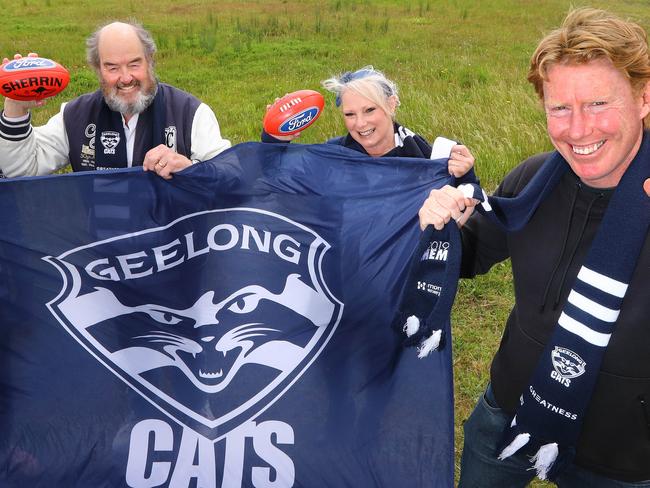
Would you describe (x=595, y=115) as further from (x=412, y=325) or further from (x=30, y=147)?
(x=30, y=147)

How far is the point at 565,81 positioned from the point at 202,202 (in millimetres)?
1813

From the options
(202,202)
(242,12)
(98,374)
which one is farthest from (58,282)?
(242,12)

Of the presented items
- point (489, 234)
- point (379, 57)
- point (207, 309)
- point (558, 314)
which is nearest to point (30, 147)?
point (207, 309)

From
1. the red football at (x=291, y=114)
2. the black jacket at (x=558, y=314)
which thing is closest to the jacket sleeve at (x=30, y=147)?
the red football at (x=291, y=114)

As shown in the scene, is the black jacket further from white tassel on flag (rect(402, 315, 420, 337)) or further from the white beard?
the white beard

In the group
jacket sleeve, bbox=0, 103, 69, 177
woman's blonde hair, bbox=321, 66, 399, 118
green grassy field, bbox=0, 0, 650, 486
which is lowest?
green grassy field, bbox=0, 0, 650, 486

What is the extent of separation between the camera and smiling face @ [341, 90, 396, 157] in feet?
14.3

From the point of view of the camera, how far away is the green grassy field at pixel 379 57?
28.1 ft

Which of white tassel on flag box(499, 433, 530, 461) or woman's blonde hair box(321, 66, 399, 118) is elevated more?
woman's blonde hair box(321, 66, 399, 118)

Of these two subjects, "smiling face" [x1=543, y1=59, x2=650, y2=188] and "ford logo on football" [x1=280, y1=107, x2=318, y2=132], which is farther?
"ford logo on football" [x1=280, y1=107, x2=318, y2=132]

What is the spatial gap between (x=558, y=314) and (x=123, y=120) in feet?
9.18

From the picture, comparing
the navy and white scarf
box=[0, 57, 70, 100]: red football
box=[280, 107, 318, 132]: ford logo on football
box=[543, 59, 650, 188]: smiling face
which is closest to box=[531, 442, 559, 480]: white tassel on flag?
the navy and white scarf

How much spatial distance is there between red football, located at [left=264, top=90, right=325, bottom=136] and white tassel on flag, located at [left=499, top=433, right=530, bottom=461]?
198 centimetres

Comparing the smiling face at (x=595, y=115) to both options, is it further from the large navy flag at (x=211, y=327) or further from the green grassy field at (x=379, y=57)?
the green grassy field at (x=379, y=57)
